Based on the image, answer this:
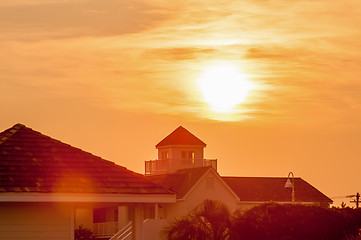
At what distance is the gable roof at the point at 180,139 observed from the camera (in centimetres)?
9067

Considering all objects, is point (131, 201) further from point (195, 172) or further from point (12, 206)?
point (195, 172)

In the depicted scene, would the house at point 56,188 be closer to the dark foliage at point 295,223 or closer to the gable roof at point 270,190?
the dark foliage at point 295,223

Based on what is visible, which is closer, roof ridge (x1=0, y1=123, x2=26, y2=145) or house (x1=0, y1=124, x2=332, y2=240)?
house (x1=0, y1=124, x2=332, y2=240)

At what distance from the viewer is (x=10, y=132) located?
34.5 meters

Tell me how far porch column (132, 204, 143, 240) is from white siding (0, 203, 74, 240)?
2.90 m

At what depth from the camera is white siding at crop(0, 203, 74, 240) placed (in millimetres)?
30266

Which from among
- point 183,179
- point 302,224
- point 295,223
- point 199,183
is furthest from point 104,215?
point 302,224

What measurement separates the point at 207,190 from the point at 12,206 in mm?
48029

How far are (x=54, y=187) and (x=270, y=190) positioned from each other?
59273mm

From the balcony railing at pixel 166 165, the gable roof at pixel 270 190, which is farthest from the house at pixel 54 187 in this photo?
the gable roof at pixel 270 190

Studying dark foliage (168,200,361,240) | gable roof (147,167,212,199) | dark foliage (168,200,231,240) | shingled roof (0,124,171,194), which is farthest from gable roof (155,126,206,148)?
shingled roof (0,124,171,194)

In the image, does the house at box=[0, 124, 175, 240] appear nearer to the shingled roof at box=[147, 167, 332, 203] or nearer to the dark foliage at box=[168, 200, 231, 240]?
the dark foliage at box=[168, 200, 231, 240]

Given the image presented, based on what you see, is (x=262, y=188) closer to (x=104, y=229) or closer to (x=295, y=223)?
(x=104, y=229)

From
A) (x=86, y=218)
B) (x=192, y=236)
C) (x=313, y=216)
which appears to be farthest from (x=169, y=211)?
(x=313, y=216)
